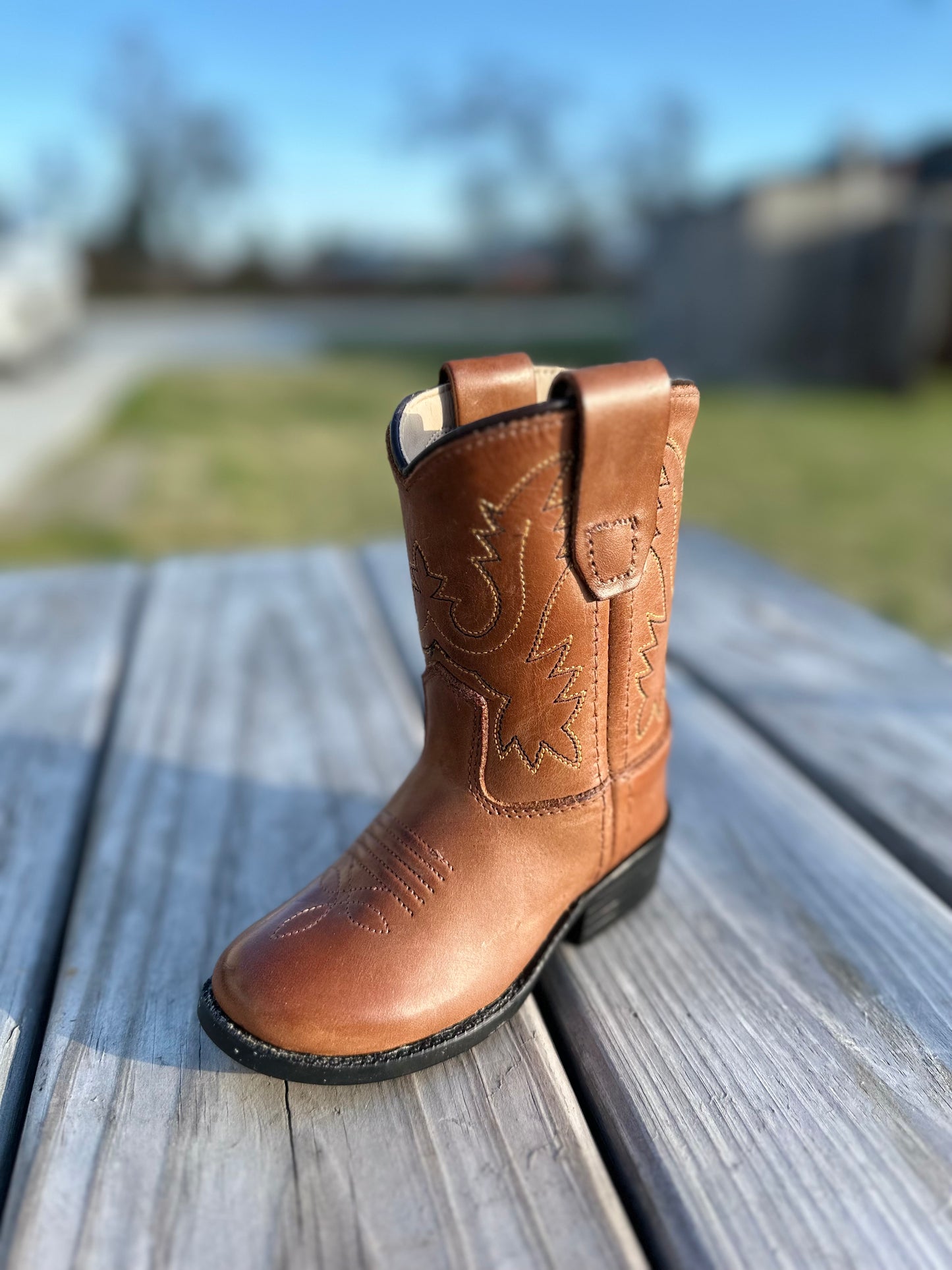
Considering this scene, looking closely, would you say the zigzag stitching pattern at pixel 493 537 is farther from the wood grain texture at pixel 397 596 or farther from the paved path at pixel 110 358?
the paved path at pixel 110 358

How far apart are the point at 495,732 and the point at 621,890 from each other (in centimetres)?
23

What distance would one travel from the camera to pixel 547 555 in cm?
65

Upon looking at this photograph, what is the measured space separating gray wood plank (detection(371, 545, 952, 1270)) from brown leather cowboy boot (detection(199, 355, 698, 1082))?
86 millimetres

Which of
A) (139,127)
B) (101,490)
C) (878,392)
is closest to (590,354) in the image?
(878,392)

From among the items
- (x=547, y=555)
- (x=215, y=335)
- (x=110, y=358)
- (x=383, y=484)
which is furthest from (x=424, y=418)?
(x=215, y=335)

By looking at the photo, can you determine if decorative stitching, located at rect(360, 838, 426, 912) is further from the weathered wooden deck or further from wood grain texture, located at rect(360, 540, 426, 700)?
wood grain texture, located at rect(360, 540, 426, 700)

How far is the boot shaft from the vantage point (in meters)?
0.62

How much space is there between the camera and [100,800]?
104cm

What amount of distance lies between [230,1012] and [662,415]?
54cm

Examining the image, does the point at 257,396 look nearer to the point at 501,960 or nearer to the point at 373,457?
the point at 373,457

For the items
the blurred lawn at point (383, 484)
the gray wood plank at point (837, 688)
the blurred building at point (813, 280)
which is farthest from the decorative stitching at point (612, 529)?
the blurred building at point (813, 280)

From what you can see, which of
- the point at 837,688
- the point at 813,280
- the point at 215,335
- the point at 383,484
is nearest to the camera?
the point at 837,688

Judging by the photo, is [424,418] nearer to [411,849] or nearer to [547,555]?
[547,555]

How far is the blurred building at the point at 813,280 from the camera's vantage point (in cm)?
718
